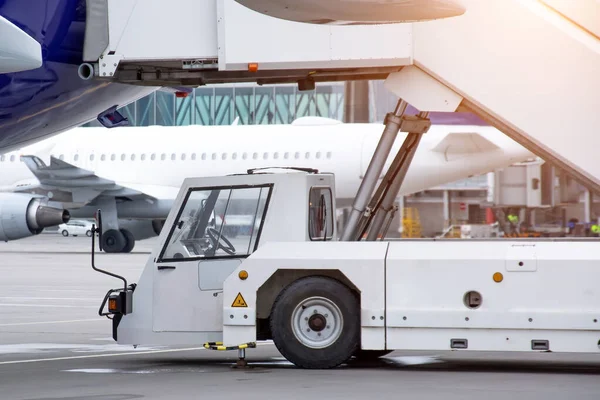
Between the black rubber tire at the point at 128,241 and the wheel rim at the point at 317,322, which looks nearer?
the wheel rim at the point at 317,322

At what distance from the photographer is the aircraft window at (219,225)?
476 inches

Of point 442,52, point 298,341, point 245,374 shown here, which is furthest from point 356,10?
point 245,374

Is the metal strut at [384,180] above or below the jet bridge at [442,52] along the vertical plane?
below

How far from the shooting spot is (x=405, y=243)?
38.1 feet

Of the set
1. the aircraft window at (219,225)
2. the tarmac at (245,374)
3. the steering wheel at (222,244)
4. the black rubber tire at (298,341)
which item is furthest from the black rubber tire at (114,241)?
the black rubber tire at (298,341)

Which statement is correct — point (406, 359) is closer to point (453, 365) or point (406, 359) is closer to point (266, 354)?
point (453, 365)

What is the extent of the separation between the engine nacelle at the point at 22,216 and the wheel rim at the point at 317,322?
48.5ft

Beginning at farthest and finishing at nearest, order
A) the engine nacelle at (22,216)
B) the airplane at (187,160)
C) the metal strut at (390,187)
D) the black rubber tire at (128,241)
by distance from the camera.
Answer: the black rubber tire at (128,241), the airplane at (187,160), the engine nacelle at (22,216), the metal strut at (390,187)

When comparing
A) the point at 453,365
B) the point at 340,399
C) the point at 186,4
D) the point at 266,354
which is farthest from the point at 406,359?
the point at 186,4

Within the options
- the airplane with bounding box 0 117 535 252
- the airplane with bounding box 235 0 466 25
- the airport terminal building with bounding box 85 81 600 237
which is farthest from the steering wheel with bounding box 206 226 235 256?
the airport terminal building with bounding box 85 81 600 237

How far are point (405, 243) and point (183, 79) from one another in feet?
9.83

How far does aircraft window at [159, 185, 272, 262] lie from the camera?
12078 millimetres

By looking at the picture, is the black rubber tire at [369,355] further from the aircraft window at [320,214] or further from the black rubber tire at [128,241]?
the black rubber tire at [128,241]

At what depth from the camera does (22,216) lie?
2619 cm
